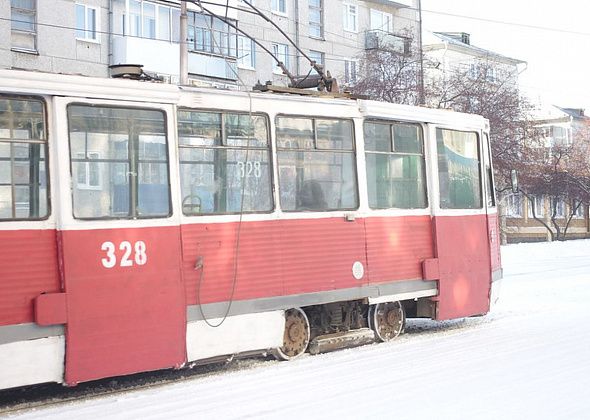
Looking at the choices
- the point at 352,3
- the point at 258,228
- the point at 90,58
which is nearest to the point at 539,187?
the point at 352,3

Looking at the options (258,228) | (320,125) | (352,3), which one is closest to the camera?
(258,228)

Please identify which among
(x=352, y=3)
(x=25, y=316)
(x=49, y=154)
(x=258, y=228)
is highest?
(x=352, y=3)

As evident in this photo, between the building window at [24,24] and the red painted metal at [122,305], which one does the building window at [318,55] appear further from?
the red painted metal at [122,305]

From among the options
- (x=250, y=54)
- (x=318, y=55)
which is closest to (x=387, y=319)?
(x=250, y=54)

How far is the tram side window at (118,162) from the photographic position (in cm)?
902

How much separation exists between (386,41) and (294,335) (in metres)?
32.8

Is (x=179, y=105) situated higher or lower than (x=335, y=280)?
higher

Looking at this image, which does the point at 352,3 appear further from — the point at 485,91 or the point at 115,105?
the point at 115,105

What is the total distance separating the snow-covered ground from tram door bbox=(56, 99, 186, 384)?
50cm

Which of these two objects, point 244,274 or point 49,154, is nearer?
point 49,154

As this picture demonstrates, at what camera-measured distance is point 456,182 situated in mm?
13766

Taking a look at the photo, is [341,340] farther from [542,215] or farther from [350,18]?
[542,215]

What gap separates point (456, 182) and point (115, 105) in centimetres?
619

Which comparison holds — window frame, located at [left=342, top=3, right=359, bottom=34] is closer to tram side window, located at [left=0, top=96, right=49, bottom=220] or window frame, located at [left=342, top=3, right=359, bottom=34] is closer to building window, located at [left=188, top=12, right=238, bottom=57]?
building window, located at [left=188, top=12, right=238, bottom=57]
